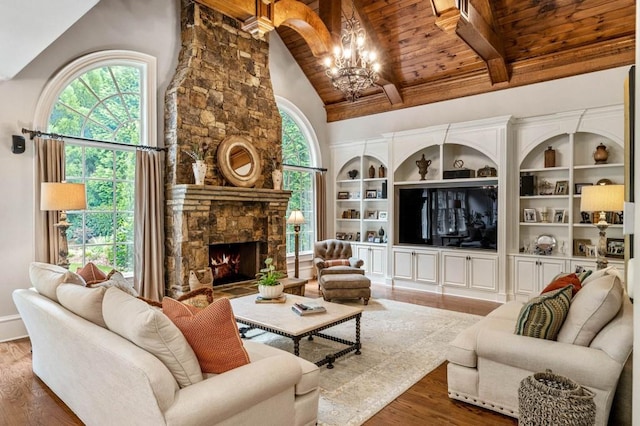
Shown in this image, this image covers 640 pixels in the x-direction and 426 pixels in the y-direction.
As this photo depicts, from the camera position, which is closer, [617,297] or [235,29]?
[617,297]

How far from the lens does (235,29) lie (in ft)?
20.2

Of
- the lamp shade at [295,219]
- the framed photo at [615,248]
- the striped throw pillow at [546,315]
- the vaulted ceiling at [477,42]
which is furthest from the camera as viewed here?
the lamp shade at [295,219]

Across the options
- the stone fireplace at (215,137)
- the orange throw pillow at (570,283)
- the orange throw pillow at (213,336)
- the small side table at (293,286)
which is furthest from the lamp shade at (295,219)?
the orange throw pillow at (213,336)

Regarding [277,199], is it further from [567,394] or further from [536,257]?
[567,394]

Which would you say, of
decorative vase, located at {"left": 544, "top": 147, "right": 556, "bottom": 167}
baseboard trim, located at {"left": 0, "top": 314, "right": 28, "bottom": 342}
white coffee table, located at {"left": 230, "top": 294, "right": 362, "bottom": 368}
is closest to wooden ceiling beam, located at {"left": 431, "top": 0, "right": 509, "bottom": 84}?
decorative vase, located at {"left": 544, "top": 147, "right": 556, "bottom": 167}

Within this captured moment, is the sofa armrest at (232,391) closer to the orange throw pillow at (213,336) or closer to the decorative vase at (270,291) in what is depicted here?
the orange throw pillow at (213,336)

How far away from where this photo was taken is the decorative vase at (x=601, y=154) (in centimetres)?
538

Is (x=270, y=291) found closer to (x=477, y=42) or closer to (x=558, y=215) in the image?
(x=477, y=42)

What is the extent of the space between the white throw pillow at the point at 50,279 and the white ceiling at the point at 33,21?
1.78m

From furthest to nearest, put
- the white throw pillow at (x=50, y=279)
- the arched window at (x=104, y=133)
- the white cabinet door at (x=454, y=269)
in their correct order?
the white cabinet door at (x=454, y=269), the arched window at (x=104, y=133), the white throw pillow at (x=50, y=279)

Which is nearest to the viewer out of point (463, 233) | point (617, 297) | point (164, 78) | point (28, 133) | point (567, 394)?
point (567, 394)

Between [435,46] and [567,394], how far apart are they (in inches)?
227

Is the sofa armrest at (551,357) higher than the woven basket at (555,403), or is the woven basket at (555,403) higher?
the sofa armrest at (551,357)

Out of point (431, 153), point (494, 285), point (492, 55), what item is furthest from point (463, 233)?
point (492, 55)
